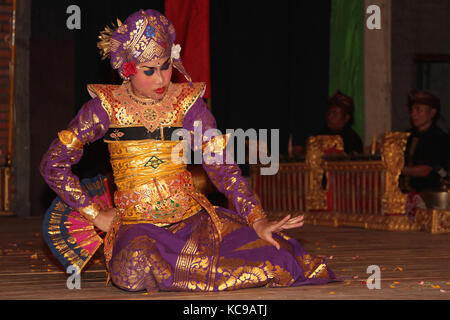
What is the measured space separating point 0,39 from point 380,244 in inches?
200

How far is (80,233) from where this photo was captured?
3.12 m

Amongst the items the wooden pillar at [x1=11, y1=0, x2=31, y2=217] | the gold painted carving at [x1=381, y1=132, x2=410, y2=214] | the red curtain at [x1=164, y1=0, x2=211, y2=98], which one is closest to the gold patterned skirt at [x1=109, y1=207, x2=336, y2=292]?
the gold painted carving at [x1=381, y1=132, x2=410, y2=214]

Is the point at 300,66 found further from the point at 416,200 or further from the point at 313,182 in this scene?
the point at 416,200

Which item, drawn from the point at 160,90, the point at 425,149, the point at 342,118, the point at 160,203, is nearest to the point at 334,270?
the point at 160,203

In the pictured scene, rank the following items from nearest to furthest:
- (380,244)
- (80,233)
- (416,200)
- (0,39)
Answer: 1. (80,233)
2. (380,244)
3. (416,200)
4. (0,39)

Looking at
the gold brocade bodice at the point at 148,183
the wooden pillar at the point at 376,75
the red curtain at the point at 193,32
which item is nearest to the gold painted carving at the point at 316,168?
the red curtain at the point at 193,32

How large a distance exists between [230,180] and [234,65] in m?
5.26

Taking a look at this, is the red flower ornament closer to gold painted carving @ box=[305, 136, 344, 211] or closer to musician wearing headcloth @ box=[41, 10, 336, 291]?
musician wearing headcloth @ box=[41, 10, 336, 291]

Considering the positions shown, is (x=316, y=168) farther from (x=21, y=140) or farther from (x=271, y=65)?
(x=21, y=140)

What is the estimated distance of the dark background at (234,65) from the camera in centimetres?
746

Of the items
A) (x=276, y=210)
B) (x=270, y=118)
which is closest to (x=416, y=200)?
(x=276, y=210)

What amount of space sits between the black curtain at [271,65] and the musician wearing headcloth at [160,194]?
4.89 m

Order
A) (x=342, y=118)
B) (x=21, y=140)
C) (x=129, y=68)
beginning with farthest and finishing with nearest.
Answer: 1. (x=21, y=140)
2. (x=342, y=118)
3. (x=129, y=68)

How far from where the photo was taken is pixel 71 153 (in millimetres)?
2957
